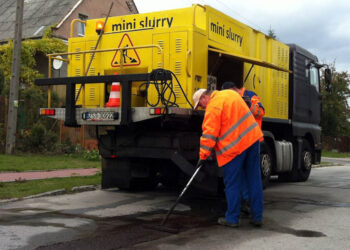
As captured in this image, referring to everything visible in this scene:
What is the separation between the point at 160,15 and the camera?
7.88 meters

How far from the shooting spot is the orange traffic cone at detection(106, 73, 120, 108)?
24.0 ft

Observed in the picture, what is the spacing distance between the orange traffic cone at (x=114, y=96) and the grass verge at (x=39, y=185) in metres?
2.11

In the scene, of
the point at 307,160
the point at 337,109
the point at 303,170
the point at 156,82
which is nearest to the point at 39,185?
the point at 156,82

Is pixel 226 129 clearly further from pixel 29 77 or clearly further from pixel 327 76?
pixel 29 77

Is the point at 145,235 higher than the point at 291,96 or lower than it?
lower

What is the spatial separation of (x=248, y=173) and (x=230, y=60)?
2.99 m

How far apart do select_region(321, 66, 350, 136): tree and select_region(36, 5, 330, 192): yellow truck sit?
2521 centimetres

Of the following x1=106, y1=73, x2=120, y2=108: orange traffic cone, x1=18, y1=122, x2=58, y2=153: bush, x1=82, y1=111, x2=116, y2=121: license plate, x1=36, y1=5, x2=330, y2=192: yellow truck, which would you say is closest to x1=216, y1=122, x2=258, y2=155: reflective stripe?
x1=36, y1=5, x2=330, y2=192: yellow truck

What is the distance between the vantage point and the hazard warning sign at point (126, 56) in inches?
302

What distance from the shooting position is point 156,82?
21.7ft

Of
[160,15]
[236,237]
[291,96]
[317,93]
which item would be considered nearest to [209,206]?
[236,237]

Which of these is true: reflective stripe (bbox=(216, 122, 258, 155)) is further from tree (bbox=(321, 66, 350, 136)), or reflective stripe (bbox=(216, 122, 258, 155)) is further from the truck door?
tree (bbox=(321, 66, 350, 136))

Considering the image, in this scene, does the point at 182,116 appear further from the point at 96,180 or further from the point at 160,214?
the point at 96,180

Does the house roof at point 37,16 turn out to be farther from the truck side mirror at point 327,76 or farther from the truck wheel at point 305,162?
the truck wheel at point 305,162
